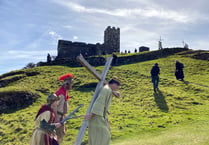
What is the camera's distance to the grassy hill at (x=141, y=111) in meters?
12.9

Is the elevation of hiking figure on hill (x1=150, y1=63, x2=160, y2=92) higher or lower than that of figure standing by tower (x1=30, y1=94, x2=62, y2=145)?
higher

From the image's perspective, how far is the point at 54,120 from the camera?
7832 millimetres

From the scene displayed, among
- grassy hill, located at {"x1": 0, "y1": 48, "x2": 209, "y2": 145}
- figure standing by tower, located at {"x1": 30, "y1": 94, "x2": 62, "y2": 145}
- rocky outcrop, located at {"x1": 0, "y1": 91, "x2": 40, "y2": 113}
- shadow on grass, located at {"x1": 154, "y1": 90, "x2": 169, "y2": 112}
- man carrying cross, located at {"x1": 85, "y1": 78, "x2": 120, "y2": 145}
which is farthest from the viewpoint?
rocky outcrop, located at {"x1": 0, "y1": 91, "x2": 40, "y2": 113}

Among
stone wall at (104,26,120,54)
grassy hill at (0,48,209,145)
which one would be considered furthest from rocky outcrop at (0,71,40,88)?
stone wall at (104,26,120,54)

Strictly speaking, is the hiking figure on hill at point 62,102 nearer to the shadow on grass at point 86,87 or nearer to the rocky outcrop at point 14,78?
the shadow on grass at point 86,87

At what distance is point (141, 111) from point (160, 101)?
3.09 metres

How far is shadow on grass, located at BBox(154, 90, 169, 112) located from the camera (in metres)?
18.7

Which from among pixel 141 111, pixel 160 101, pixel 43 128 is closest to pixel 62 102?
pixel 43 128

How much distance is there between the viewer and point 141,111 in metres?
18.2

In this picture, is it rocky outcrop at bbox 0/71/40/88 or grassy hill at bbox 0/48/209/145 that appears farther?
rocky outcrop at bbox 0/71/40/88

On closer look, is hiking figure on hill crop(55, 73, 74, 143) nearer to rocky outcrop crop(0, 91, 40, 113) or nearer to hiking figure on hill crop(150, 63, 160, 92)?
hiking figure on hill crop(150, 63, 160, 92)

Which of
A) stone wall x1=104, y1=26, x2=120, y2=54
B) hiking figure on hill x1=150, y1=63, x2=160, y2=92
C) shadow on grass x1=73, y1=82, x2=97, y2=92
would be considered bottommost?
shadow on grass x1=73, y1=82, x2=97, y2=92

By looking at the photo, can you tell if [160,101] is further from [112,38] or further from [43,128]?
[112,38]

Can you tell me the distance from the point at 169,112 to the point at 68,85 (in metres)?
10.0
